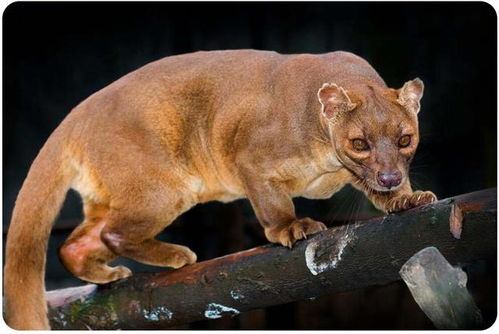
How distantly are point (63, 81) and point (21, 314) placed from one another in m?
1.35

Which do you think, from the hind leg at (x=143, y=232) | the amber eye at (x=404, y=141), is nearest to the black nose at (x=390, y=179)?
the amber eye at (x=404, y=141)

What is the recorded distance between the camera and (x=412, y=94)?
2.84 metres

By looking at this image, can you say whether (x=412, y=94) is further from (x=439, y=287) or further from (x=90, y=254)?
(x=90, y=254)

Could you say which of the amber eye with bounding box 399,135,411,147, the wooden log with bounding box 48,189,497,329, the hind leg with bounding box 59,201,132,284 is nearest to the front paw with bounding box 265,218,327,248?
the wooden log with bounding box 48,189,497,329

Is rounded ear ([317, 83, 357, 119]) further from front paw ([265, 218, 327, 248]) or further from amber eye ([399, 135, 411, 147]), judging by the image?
front paw ([265, 218, 327, 248])

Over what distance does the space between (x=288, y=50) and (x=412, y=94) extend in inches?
48.7

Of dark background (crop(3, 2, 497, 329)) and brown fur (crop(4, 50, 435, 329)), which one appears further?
dark background (crop(3, 2, 497, 329))

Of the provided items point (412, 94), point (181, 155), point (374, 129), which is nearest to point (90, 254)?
point (181, 155)

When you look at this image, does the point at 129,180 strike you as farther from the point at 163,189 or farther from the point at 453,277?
the point at 453,277

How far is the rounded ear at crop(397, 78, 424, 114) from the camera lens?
283 centimetres

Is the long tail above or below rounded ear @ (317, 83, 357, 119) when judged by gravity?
below

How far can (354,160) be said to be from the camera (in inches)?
109

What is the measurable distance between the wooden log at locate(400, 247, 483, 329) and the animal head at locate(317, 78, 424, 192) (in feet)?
1.15

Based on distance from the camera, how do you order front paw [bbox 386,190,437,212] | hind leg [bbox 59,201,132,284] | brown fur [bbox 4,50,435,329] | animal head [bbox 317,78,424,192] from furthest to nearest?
hind leg [bbox 59,201,132,284] → brown fur [bbox 4,50,435,329] → animal head [bbox 317,78,424,192] → front paw [bbox 386,190,437,212]
